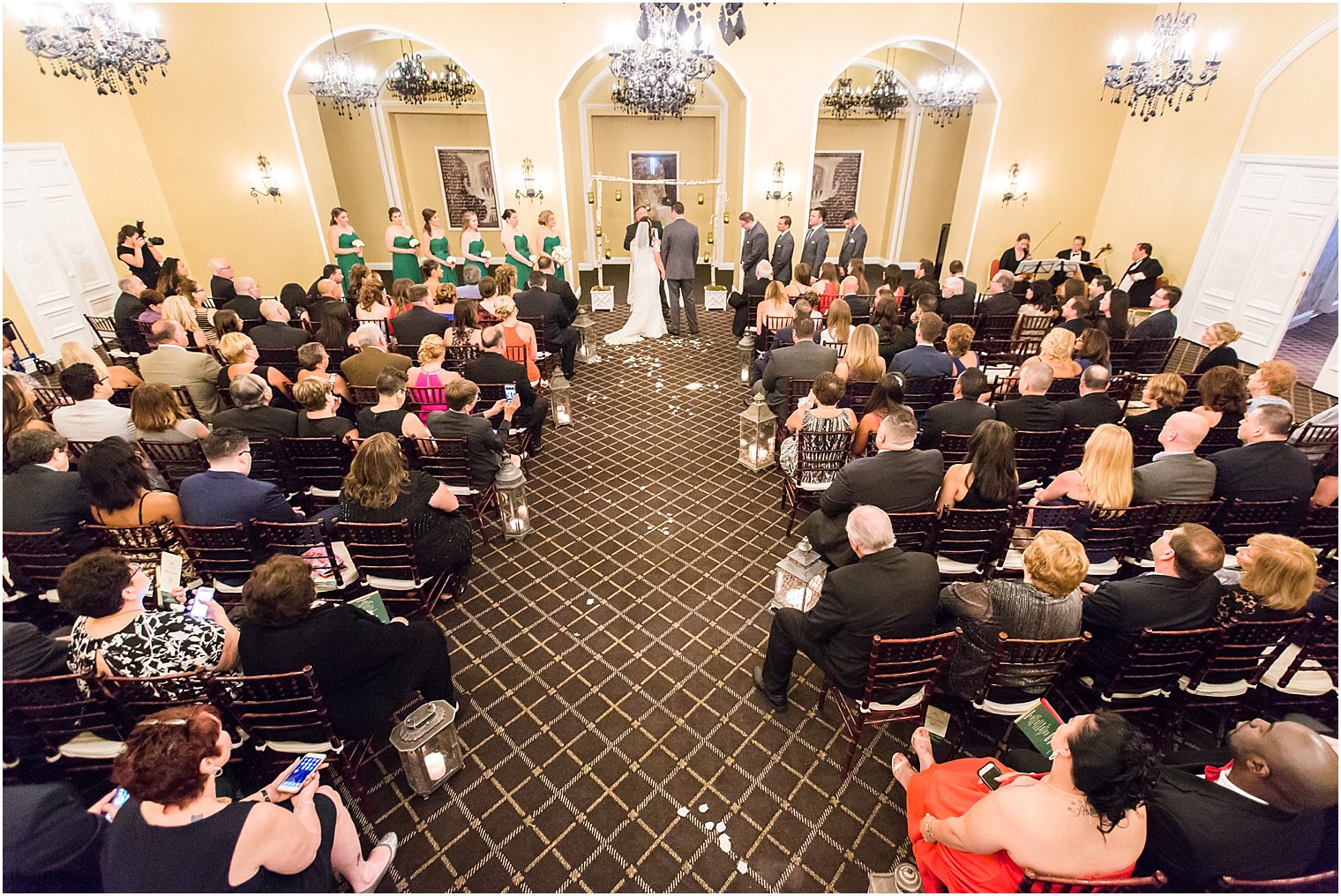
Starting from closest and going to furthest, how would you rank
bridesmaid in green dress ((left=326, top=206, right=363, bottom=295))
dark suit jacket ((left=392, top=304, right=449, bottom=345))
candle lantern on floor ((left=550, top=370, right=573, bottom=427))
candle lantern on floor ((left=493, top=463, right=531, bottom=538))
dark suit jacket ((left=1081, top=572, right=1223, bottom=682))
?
dark suit jacket ((left=1081, top=572, right=1223, bottom=682)), candle lantern on floor ((left=493, top=463, right=531, bottom=538)), dark suit jacket ((left=392, top=304, right=449, bottom=345)), candle lantern on floor ((left=550, top=370, right=573, bottom=427)), bridesmaid in green dress ((left=326, top=206, right=363, bottom=295))

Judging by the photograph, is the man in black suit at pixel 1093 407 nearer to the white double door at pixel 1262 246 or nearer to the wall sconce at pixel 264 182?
the white double door at pixel 1262 246

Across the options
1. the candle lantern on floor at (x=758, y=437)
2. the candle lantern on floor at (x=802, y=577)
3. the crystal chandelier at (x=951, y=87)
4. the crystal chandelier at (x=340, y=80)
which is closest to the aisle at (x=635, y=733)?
the candle lantern on floor at (x=802, y=577)

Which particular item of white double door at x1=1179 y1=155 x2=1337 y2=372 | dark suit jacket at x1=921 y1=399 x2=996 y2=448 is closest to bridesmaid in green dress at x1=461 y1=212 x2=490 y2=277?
dark suit jacket at x1=921 y1=399 x2=996 y2=448

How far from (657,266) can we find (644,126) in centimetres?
570

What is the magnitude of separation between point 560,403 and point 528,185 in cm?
539

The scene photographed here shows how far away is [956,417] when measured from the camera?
13.2 ft

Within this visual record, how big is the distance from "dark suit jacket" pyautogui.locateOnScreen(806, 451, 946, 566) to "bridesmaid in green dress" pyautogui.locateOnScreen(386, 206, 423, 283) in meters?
7.63

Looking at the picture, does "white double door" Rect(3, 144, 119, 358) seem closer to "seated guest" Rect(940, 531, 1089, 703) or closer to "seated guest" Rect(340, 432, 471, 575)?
"seated guest" Rect(340, 432, 471, 575)

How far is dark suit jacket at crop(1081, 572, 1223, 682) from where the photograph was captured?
2496mm

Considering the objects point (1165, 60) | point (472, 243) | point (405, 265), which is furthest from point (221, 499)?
point (1165, 60)

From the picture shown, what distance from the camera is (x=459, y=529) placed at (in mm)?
3705

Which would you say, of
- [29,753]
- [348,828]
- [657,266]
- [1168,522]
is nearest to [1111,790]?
[1168,522]

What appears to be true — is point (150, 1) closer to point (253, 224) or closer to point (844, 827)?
point (253, 224)

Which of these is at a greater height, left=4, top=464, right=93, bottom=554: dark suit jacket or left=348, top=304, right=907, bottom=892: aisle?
left=4, top=464, right=93, bottom=554: dark suit jacket
